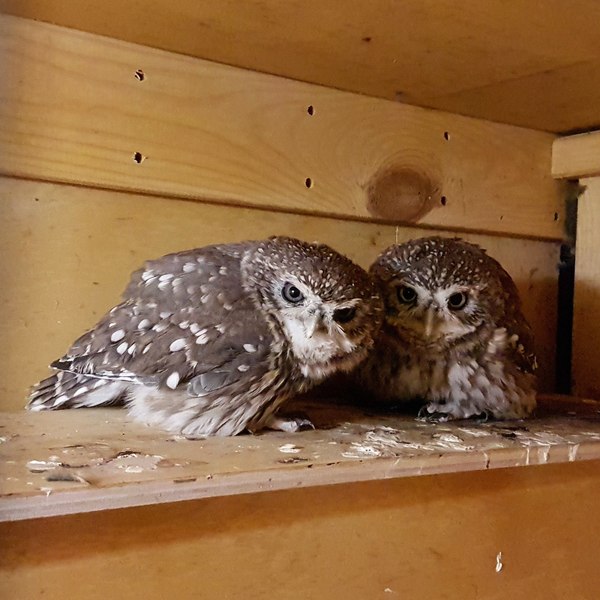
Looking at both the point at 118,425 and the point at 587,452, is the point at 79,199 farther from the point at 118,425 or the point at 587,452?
the point at 587,452

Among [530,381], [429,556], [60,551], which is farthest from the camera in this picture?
[530,381]

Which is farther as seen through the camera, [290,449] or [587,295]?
[587,295]

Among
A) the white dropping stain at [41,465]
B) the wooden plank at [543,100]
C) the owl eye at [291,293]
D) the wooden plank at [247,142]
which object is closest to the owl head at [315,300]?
the owl eye at [291,293]

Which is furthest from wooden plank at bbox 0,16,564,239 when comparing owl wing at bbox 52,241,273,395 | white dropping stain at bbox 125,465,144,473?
white dropping stain at bbox 125,465,144,473

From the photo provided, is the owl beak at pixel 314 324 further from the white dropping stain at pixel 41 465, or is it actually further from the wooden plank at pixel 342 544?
the white dropping stain at pixel 41 465

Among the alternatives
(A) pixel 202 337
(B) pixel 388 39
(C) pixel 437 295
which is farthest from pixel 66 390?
(B) pixel 388 39

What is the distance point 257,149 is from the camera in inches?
49.9

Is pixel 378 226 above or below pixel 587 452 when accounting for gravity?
above

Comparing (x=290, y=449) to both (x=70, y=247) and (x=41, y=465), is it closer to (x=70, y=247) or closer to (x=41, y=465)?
(x=41, y=465)

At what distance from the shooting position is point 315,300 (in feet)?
3.30

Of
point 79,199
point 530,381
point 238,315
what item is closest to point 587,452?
point 530,381

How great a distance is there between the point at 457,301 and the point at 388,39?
40cm

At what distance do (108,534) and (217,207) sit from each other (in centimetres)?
64

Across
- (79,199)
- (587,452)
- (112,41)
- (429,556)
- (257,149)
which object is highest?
(112,41)
